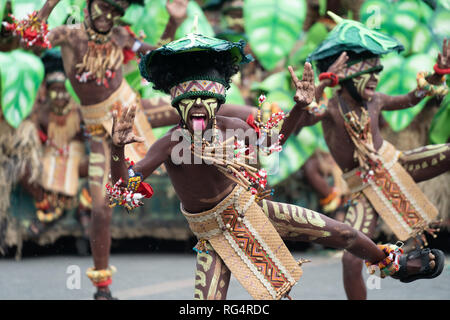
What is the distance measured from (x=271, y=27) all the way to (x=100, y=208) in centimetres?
252

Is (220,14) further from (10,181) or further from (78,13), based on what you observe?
(10,181)

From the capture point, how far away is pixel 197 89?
310 centimetres

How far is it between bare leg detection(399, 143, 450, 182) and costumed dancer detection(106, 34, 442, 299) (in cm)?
129

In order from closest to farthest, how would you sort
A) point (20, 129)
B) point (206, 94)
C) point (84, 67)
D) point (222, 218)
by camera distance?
1. point (206, 94)
2. point (222, 218)
3. point (84, 67)
4. point (20, 129)

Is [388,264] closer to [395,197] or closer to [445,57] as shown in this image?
[395,197]

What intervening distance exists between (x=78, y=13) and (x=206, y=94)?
122 inches

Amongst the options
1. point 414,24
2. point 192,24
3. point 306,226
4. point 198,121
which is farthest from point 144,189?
point 414,24

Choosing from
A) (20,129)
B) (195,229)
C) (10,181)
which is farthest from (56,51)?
(195,229)

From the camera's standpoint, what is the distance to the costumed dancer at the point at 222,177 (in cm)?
312

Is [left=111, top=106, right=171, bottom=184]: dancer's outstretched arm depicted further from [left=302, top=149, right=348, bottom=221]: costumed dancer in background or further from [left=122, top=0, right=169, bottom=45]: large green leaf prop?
Result: [left=302, top=149, right=348, bottom=221]: costumed dancer in background

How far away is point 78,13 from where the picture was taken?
19.2ft

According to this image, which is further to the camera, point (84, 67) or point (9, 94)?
point (9, 94)

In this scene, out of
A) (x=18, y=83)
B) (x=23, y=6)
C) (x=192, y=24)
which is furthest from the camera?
(x=192, y=24)

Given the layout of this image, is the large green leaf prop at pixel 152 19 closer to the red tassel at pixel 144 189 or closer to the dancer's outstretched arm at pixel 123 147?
the dancer's outstretched arm at pixel 123 147
